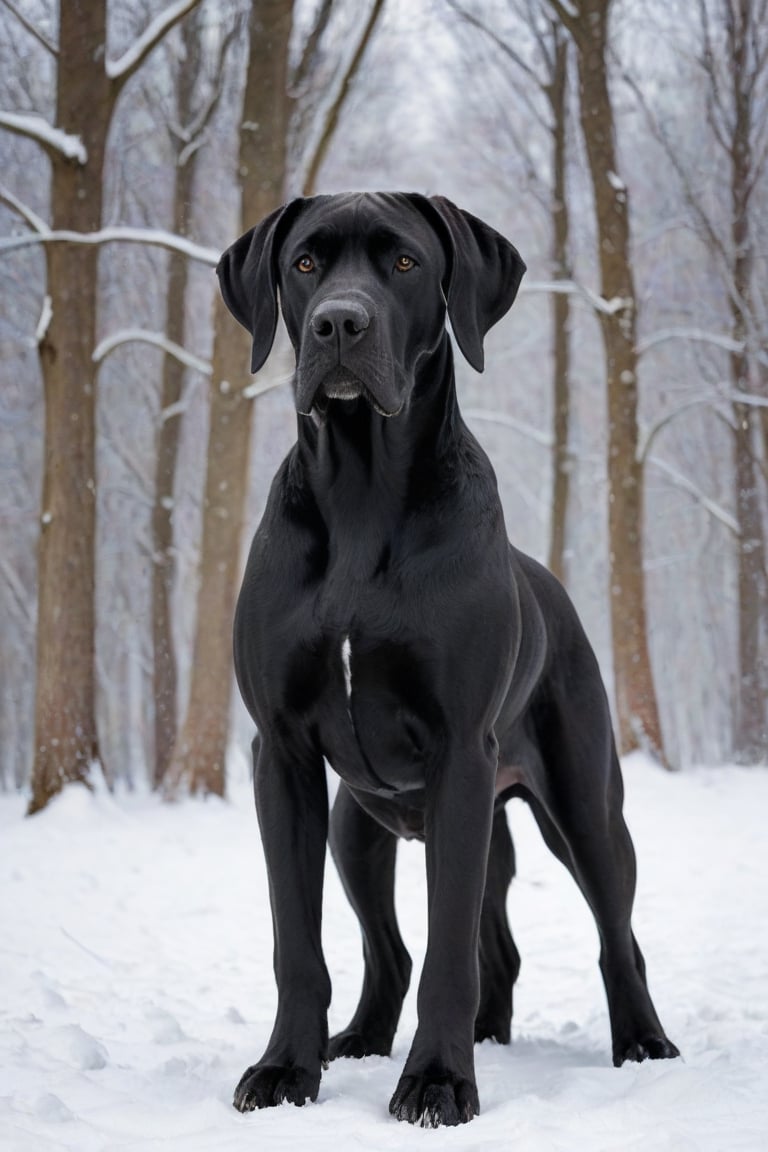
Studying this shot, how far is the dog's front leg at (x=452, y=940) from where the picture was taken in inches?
102

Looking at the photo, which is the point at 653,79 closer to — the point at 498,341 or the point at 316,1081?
the point at 498,341

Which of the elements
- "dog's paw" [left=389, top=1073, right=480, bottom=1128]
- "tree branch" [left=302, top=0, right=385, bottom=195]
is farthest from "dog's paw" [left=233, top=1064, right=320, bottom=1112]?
"tree branch" [left=302, top=0, right=385, bottom=195]

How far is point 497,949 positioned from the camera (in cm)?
375

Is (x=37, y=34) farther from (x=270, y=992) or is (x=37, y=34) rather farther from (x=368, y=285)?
(x=368, y=285)

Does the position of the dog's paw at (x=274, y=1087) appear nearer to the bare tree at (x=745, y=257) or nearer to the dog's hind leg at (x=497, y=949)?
the dog's hind leg at (x=497, y=949)

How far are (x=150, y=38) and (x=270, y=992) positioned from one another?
6.76m

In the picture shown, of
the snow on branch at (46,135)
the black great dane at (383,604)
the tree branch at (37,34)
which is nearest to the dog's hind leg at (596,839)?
the black great dane at (383,604)

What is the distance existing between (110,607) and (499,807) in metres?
16.3

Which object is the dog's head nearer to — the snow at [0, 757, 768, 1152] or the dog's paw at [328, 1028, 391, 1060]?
the snow at [0, 757, 768, 1152]

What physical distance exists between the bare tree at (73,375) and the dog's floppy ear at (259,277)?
20.5 feet

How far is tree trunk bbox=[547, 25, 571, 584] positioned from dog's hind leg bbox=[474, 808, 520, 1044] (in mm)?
10596

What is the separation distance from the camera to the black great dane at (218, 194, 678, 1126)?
8.89 ft

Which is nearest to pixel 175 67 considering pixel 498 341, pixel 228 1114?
pixel 498 341

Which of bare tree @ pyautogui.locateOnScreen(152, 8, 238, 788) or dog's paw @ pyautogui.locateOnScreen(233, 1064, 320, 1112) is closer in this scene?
dog's paw @ pyautogui.locateOnScreen(233, 1064, 320, 1112)
